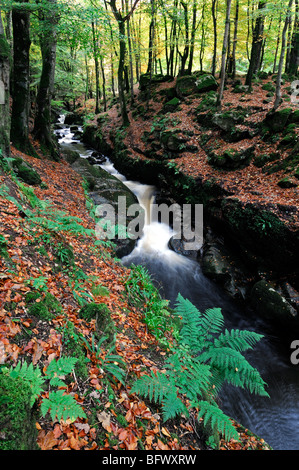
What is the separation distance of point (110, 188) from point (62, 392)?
34.2 feet

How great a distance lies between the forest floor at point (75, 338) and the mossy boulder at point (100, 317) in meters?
0.09

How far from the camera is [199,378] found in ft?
9.41

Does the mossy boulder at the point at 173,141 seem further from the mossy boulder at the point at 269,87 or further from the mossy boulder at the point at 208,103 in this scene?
the mossy boulder at the point at 269,87

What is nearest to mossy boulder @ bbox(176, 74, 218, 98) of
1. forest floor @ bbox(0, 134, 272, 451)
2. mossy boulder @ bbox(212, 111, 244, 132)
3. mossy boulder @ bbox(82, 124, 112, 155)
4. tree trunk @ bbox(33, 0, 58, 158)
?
mossy boulder @ bbox(212, 111, 244, 132)

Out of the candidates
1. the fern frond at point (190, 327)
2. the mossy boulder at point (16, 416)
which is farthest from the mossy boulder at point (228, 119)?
the mossy boulder at point (16, 416)

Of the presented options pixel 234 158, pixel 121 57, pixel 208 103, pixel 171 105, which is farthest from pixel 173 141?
pixel 121 57

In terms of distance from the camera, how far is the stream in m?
4.96

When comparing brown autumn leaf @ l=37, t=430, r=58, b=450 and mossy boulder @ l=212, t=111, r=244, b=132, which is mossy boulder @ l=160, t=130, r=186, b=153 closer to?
mossy boulder @ l=212, t=111, r=244, b=132

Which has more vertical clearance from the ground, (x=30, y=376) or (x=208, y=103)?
(x=208, y=103)

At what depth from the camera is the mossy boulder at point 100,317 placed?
317 cm

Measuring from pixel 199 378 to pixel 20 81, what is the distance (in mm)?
11146

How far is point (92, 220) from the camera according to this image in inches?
320

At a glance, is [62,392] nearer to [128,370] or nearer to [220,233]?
[128,370]

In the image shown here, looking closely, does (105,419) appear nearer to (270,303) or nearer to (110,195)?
(270,303)
